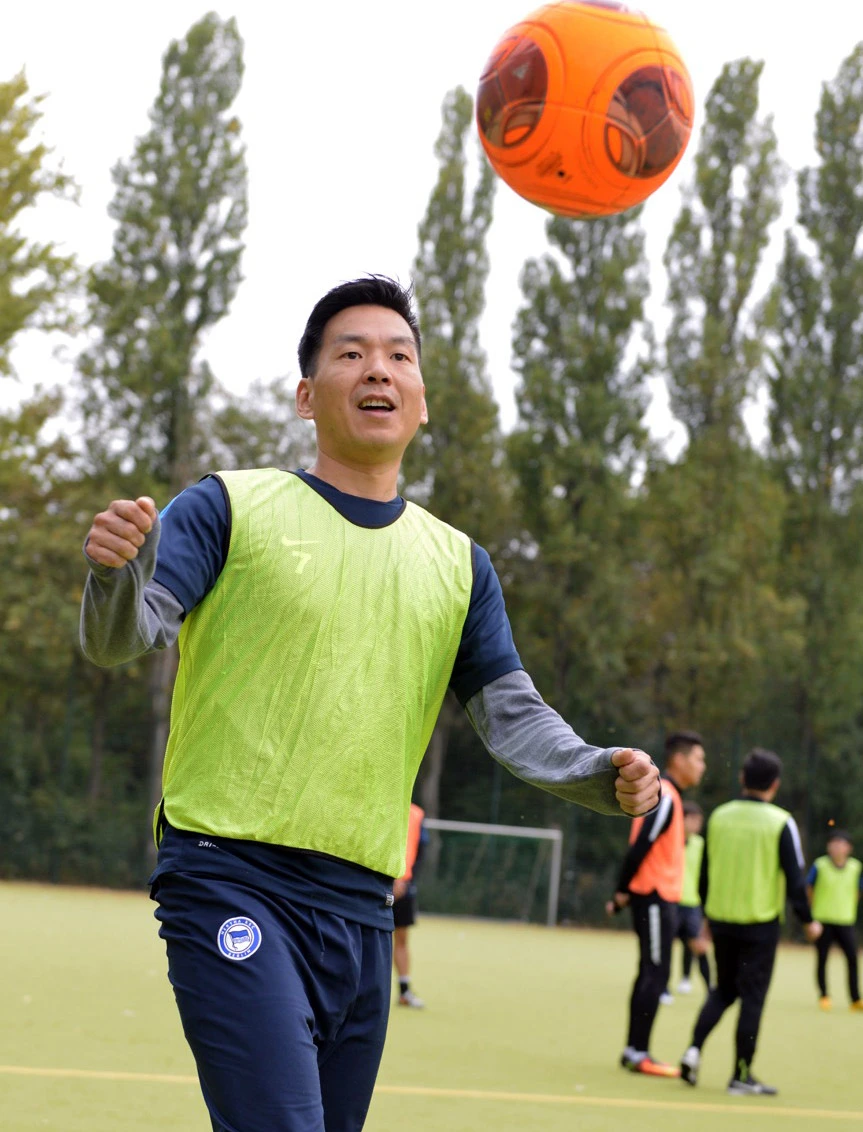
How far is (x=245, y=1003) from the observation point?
2.83 m

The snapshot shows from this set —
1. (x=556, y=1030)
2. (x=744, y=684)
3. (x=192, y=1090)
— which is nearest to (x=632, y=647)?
(x=744, y=684)

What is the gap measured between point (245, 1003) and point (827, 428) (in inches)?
1103

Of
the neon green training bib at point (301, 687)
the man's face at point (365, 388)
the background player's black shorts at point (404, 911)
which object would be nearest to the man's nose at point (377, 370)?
the man's face at point (365, 388)

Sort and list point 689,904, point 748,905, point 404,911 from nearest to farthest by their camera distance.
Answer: point 748,905 < point 404,911 < point 689,904

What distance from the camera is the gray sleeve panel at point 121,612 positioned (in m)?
2.63

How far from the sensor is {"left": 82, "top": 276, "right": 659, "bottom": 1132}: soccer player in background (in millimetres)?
2850

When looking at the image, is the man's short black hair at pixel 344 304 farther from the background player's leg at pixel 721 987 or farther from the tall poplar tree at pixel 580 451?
the tall poplar tree at pixel 580 451

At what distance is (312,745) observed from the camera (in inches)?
120

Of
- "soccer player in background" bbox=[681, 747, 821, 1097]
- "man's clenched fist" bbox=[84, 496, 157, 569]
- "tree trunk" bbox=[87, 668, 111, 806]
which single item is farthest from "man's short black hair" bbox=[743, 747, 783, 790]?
"tree trunk" bbox=[87, 668, 111, 806]

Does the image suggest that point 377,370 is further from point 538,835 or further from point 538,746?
point 538,835

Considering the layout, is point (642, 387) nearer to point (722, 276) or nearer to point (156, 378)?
point (722, 276)

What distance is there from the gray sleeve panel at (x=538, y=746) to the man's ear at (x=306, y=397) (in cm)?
72

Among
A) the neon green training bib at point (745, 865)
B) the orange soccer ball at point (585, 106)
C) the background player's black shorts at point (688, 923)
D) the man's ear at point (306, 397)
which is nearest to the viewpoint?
the man's ear at point (306, 397)

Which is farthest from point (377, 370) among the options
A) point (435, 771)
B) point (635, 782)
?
point (435, 771)
